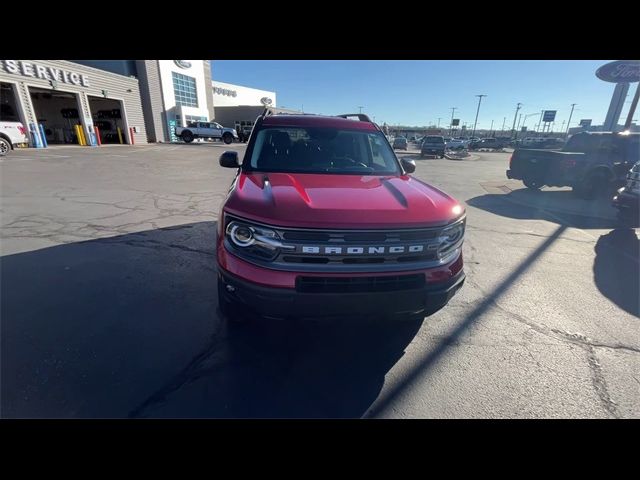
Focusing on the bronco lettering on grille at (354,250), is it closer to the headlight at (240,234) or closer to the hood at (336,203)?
the hood at (336,203)

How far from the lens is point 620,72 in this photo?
18656 millimetres

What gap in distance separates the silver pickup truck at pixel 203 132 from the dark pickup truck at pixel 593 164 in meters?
32.8

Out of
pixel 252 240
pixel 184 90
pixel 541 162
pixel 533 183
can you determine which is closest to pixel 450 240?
pixel 252 240

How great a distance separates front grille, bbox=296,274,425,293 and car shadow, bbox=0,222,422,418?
0.23 m

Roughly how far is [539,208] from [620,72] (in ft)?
63.2

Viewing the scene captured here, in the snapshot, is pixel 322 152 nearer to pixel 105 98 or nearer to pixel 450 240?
pixel 450 240

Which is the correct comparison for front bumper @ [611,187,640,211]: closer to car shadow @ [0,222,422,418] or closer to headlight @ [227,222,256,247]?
car shadow @ [0,222,422,418]

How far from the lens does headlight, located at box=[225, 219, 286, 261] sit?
1.97m

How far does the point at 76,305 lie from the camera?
123 inches

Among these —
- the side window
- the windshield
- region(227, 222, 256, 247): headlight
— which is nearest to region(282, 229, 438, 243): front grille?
region(227, 222, 256, 247): headlight
